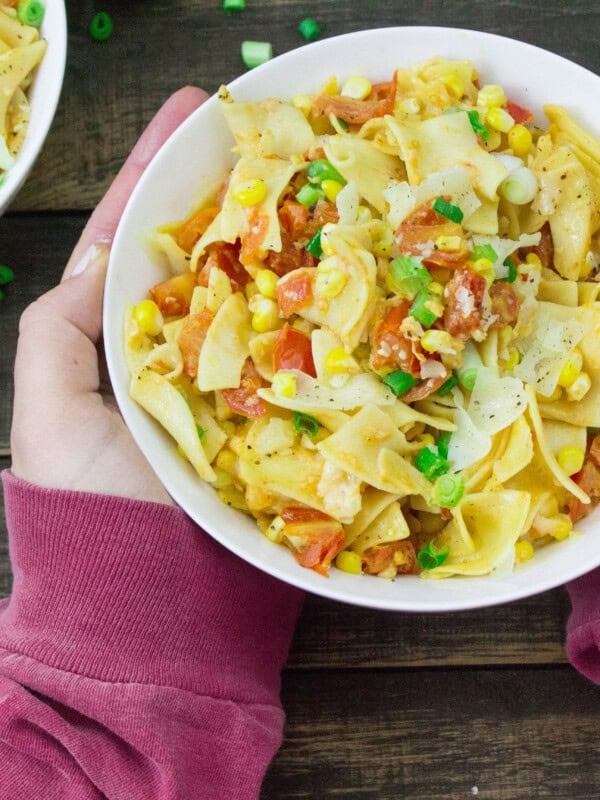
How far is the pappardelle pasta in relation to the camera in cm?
240

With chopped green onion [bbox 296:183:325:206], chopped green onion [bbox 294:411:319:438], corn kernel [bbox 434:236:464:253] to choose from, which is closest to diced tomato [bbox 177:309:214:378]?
chopped green onion [bbox 294:411:319:438]

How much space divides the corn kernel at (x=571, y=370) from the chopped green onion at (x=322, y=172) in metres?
0.85

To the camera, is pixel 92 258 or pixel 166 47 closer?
pixel 92 258

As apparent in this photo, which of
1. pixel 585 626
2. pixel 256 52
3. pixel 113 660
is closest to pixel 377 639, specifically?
pixel 585 626

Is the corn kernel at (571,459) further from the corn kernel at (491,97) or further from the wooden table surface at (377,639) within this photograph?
the corn kernel at (491,97)

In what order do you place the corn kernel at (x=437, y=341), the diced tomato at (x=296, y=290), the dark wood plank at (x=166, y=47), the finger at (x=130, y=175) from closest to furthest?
the corn kernel at (x=437, y=341) < the diced tomato at (x=296, y=290) < the finger at (x=130, y=175) < the dark wood plank at (x=166, y=47)

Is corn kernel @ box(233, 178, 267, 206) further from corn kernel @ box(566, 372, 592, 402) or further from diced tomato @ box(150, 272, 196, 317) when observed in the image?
corn kernel @ box(566, 372, 592, 402)

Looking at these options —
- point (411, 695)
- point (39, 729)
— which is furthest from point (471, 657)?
point (39, 729)

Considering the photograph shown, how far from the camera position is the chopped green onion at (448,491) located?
94.6 inches

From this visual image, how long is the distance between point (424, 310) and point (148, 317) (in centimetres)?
81

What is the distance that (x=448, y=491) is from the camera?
2.40 meters

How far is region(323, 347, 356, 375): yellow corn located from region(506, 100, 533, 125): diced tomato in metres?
0.98

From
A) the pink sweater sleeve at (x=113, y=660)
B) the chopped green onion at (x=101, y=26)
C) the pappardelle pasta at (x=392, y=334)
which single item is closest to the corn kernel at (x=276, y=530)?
the pappardelle pasta at (x=392, y=334)

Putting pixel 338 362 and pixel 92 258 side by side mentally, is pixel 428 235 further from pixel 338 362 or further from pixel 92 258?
pixel 92 258
